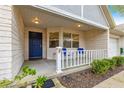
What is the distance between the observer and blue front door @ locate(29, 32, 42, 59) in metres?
9.91

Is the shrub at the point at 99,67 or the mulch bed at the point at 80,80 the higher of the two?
the shrub at the point at 99,67

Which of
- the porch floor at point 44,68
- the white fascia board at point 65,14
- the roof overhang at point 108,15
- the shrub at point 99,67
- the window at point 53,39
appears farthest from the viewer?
the window at point 53,39

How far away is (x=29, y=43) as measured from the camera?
32.3 ft

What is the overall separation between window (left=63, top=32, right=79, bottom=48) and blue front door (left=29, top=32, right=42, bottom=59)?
2.17 m

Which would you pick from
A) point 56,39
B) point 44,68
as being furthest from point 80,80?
point 56,39

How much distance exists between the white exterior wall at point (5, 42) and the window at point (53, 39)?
6.44 metres

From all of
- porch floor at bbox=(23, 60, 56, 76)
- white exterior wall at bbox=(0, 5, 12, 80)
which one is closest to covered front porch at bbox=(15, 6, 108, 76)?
porch floor at bbox=(23, 60, 56, 76)

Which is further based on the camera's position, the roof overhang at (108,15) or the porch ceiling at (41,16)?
the roof overhang at (108,15)

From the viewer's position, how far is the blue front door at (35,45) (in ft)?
32.5

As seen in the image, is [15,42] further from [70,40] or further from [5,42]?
[70,40]

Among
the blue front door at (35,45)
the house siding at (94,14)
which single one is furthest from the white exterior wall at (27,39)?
the house siding at (94,14)

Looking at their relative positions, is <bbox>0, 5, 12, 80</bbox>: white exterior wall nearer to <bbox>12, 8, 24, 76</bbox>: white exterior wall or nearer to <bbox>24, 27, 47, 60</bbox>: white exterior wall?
<bbox>12, 8, 24, 76</bbox>: white exterior wall

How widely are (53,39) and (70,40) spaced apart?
151 centimetres

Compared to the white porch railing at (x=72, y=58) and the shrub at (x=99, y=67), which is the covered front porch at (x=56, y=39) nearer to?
the white porch railing at (x=72, y=58)
